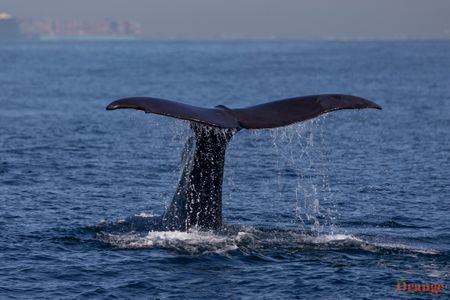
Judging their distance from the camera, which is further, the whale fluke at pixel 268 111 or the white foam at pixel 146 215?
the white foam at pixel 146 215

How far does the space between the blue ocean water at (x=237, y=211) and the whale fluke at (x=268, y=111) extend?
2097 millimetres

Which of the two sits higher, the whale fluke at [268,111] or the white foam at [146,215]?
the whale fluke at [268,111]

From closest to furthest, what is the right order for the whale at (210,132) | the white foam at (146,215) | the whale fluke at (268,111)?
the whale fluke at (268,111) → the whale at (210,132) → the white foam at (146,215)

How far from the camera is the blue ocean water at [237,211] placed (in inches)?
482

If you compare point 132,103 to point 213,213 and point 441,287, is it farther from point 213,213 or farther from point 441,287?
point 441,287

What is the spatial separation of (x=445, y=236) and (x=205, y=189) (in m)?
4.26

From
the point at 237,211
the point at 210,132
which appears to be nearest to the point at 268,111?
the point at 210,132

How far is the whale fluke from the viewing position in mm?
11586

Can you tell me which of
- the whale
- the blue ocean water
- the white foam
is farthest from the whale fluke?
the white foam

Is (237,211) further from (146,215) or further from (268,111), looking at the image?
(268,111)

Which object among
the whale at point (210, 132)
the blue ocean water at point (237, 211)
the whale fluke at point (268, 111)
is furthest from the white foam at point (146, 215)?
the whale fluke at point (268, 111)

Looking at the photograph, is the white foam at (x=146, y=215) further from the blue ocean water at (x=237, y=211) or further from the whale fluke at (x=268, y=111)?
the whale fluke at (x=268, y=111)

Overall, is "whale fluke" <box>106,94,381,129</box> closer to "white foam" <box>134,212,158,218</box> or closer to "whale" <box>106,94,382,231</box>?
"whale" <box>106,94,382,231</box>

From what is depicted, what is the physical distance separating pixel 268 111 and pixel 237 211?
4669 mm
